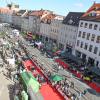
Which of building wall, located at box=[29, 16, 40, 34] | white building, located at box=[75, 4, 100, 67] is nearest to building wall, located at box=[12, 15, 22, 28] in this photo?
building wall, located at box=[29, 16, 40, 34]

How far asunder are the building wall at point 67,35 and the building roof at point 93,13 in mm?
6049

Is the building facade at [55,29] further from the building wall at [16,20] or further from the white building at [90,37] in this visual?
the building wall at [16,20]

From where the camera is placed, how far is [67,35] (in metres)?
75.5

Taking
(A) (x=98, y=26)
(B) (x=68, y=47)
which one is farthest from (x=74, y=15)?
(A) (x=98, y=26)

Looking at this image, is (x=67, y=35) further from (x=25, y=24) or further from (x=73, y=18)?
(x=25, y=24)

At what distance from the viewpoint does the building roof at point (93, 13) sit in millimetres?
59138

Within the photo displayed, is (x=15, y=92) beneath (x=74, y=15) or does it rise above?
beneath

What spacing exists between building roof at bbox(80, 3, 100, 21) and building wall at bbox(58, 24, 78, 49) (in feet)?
19.8

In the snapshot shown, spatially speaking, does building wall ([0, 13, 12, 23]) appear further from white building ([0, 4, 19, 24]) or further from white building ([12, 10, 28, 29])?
white building ([12, 10, 28, 29])

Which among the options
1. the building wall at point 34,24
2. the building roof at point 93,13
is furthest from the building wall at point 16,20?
the building roof at point 93,13

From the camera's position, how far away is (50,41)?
90188mm

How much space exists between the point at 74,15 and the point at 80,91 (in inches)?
1516

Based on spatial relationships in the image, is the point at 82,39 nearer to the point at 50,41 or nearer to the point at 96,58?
the point at 96,58

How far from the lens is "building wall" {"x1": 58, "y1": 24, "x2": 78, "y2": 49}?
230 feet
